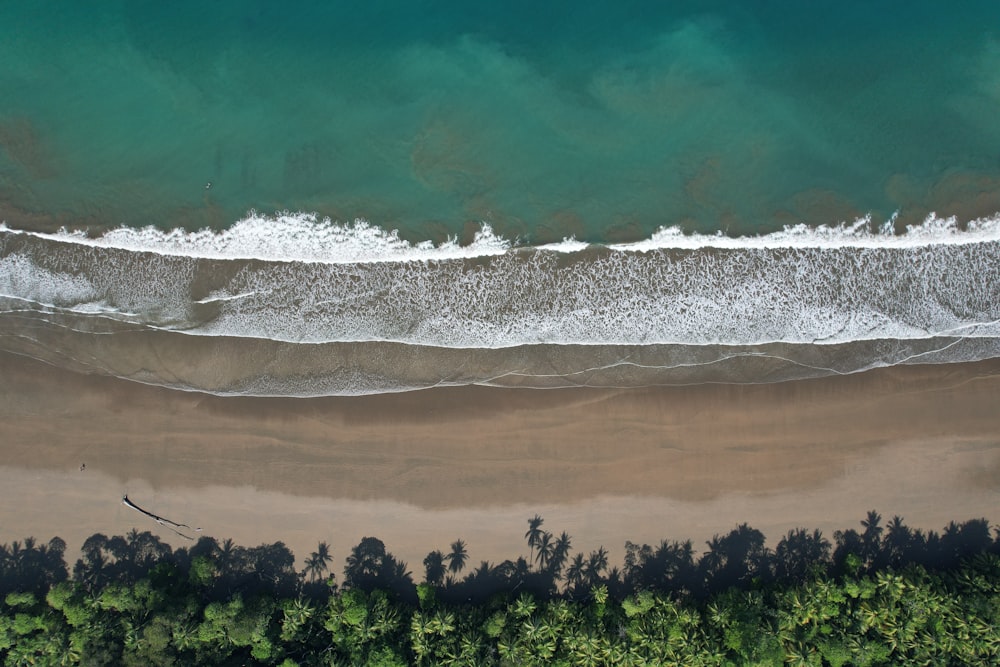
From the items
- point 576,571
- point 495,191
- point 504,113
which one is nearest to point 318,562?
point 576,571

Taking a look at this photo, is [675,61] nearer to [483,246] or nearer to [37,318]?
[483,246]

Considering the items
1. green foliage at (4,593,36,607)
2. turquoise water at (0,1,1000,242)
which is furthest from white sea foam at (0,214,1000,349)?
green foliage at (4,593,36,607)

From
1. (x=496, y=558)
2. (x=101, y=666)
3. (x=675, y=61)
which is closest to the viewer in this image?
(x=101, y=666)

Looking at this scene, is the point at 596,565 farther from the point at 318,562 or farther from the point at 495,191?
the point at 495,191

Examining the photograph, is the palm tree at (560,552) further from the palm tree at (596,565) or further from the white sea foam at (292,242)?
the white sea foam at (292,242)

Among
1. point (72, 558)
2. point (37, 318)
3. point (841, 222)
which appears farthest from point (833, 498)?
point (37, 318)

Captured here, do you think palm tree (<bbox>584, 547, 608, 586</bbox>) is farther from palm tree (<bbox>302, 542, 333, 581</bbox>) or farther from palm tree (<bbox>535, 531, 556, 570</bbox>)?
palm tree (<bbox>302, 542, 333, 581</bbox>)
